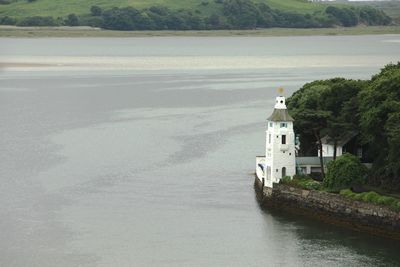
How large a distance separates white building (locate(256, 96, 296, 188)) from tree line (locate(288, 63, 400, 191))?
2.03m

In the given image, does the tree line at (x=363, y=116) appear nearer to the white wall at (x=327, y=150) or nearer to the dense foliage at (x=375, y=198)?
the white wall at (x=327, y=150)

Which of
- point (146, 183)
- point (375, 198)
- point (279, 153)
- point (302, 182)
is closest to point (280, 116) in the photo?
point (279, 153)

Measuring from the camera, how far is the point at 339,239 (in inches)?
1875

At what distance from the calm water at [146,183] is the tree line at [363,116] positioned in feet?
13.8

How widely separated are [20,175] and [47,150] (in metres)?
9.02

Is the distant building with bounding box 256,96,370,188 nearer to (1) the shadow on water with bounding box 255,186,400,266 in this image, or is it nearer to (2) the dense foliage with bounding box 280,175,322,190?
(2) the dense foliage with bounding box 280,175,322,190

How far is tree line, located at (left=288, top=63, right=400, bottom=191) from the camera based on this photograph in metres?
51.8

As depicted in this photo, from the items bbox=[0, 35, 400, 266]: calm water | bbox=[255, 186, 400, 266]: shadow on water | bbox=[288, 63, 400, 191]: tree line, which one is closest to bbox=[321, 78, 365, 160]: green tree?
bbox=[288, 63, 400, 191]: tree line

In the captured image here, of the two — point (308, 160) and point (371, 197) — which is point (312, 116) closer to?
point (308, 160)

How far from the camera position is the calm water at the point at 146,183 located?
4600cm

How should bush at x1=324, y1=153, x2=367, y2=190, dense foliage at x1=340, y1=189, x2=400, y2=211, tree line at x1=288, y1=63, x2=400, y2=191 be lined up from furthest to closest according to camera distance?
tree line at x1=288, y1=63, x2=400, y2=191, bush at x1=324, y1=153, x2=367, y2=190, dense foliage at x1=340, y1=189, x2=400, y2=211

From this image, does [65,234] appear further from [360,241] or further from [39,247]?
[360,241]

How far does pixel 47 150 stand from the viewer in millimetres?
71375

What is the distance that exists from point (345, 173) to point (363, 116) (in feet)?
10.6
